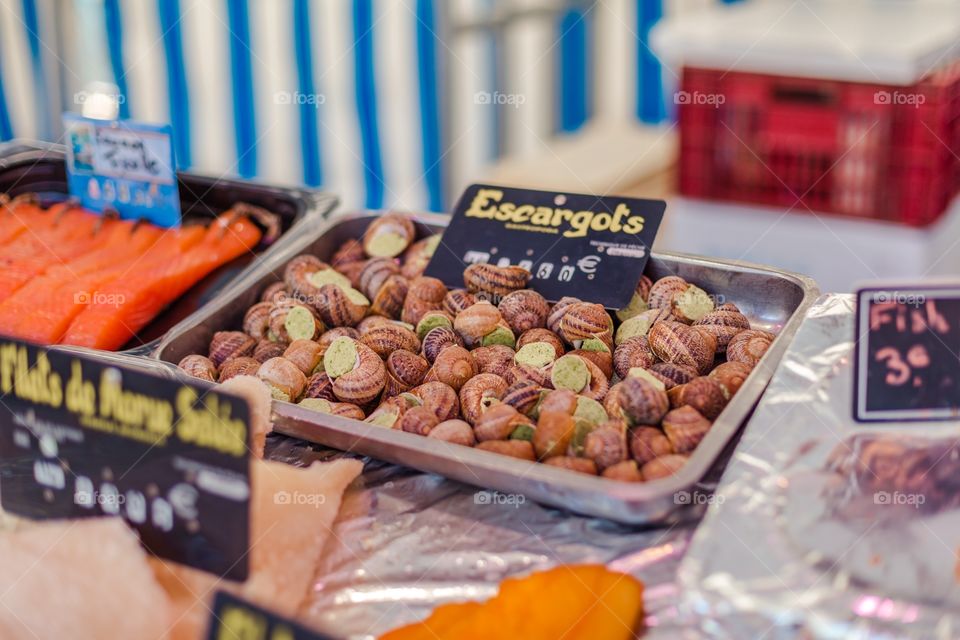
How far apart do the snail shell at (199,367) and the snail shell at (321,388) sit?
0.48ft

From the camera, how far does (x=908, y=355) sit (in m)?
1.24

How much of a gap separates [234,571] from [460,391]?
42 centimetres

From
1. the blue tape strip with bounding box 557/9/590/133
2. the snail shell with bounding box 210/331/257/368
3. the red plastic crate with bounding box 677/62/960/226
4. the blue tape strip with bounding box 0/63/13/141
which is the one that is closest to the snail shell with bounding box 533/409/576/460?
the snail shell with bounding box 210/331/257/368

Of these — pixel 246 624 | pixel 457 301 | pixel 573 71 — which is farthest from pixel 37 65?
pixel 246 624

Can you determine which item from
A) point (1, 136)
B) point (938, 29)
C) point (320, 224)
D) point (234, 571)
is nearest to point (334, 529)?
point (234, 571)

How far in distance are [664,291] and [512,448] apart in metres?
0.49

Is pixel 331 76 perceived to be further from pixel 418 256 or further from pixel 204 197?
pixel 418 256

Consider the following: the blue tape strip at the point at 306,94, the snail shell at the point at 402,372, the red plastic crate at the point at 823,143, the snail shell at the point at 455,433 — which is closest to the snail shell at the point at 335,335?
the snail shell at the point at 402,372

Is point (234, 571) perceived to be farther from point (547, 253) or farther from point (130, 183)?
point (130, 183)

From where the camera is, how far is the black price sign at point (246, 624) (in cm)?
85

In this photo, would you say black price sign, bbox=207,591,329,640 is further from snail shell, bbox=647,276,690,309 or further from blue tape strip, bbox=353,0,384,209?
blue tape strip, bbox=353,0,384,209

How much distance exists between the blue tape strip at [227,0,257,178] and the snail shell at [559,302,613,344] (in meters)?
3.02

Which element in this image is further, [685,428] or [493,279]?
[493,279]

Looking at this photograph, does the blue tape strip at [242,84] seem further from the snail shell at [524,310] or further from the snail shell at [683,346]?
the snail shell at [683,346]
